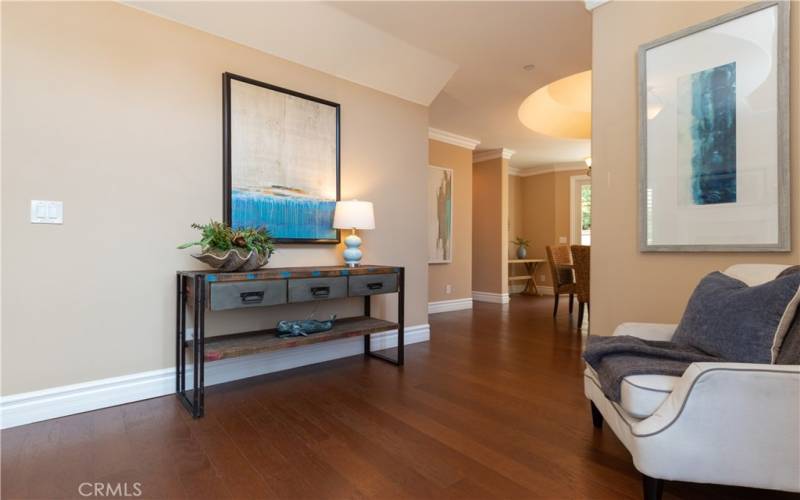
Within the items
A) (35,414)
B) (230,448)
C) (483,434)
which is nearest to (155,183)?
(35,414)

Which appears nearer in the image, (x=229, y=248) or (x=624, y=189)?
(x=229, y=248)

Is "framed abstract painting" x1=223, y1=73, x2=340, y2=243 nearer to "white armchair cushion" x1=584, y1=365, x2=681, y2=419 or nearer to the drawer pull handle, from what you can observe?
the drawer pull handle

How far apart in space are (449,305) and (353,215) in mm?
3150

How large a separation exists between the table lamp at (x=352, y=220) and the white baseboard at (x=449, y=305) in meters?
2.65

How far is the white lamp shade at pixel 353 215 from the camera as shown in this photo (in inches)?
118

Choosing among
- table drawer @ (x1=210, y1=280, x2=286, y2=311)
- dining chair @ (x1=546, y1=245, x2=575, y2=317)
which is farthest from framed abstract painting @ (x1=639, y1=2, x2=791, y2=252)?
dining chair @ (x1=546, y1=245, x2=575, y2=317)

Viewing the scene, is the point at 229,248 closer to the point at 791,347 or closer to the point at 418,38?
the point at 418,38

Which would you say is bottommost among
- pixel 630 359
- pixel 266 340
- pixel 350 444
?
pixel 350 444

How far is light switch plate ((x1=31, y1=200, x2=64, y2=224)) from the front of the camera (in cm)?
206

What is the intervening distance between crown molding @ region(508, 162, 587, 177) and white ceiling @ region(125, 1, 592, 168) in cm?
395

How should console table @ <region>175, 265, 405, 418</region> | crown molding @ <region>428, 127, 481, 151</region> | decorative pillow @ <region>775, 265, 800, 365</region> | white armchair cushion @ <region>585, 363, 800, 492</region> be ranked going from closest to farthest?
white armchair cushion @ <region>585, 363, 800, 492</region>, decorative pillow @ <region>775, 265, 800, 365</region>, console table @ <region>175, 265, 405, 418</region>, crown molding @ <region>428, 127, 481, 151</region>

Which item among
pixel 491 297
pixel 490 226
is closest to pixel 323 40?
pixel 490 226

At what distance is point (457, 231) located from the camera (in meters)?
5.94

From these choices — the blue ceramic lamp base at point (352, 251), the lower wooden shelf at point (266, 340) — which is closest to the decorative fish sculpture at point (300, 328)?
the lower wooden shelf at point (266, 340)
